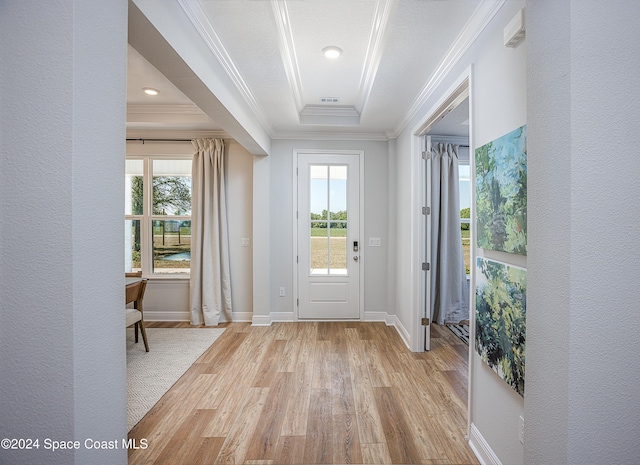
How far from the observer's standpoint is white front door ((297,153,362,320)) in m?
4.00

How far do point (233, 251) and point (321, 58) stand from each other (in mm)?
2634

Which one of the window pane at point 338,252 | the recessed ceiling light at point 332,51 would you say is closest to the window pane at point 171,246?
the window pane at point 338,252

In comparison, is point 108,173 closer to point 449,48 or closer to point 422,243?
point 449,48

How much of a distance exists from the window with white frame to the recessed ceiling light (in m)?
2.59

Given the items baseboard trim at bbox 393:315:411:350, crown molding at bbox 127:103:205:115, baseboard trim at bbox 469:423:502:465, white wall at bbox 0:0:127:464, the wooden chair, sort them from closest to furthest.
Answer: white wall at bbox 0:0:127:464, baseboard trim at bbox 469:423:502:465, the wooden chair, baseboard trim at bbox 393:315:411:350, crown molding at bbox 127:103:205:115

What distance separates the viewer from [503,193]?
1.43m

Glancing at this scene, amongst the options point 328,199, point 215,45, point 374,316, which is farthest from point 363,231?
point 215,45

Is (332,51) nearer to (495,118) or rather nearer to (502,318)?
(495,118)

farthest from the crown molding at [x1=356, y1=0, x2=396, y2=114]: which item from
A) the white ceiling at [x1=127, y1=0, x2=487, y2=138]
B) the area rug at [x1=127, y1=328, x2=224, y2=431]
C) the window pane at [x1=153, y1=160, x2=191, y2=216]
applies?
the area rug at [x1=127, y1=328, x2=224, y2=431]

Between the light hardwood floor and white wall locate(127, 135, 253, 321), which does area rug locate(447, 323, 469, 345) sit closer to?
the light hardwood floor

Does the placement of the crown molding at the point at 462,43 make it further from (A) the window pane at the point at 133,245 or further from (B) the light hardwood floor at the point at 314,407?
(A) the window pane at the point at 133,245

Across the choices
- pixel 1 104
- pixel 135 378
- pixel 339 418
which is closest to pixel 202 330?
pixel 135 378

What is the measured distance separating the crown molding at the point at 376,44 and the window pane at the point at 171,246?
2869mm

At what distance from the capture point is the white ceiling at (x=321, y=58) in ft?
5.55
